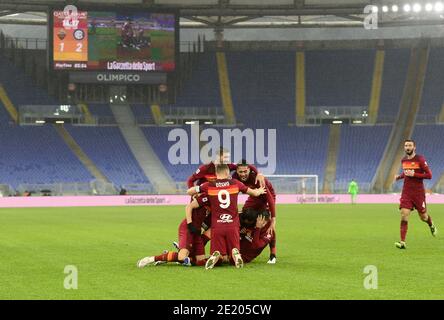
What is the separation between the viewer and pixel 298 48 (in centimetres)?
7038

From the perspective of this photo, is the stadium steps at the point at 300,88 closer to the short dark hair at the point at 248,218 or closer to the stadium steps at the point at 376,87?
the stadium steps at the point at 376,87

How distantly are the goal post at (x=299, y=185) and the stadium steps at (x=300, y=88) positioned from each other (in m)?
6.96

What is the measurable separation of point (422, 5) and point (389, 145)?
12.9 metres

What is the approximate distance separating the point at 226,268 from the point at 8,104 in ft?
172

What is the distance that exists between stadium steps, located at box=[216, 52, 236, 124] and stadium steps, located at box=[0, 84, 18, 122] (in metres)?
16.2

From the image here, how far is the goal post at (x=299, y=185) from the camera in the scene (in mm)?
56906

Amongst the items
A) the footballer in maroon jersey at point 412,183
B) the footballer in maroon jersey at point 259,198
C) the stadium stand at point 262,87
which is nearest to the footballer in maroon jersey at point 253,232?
the footballer in maroon jersey at point 259,198

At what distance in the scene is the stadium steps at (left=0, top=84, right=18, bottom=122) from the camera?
63375 mm

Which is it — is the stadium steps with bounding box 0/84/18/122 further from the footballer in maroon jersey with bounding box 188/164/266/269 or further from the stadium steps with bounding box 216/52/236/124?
the footballer in maroon jersey with bounding box 188/164/266/269

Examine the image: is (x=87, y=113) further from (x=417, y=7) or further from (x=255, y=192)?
(x=255, y=192)

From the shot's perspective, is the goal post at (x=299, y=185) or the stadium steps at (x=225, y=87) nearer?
the goal post at (x=299, y=185)

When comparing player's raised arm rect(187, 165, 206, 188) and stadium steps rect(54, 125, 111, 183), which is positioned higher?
player's raised arm rect(187, 165, 206, 188)
